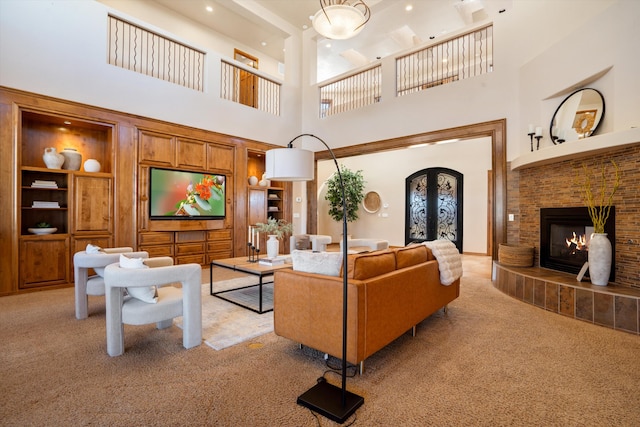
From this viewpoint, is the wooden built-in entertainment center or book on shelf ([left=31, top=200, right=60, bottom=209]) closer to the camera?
the wooden built-in entertainment center

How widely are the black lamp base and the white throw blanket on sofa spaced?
5.52 ft

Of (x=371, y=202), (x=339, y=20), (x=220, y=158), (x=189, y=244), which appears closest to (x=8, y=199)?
(x=189, y=244)

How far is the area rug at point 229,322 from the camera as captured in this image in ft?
9.08

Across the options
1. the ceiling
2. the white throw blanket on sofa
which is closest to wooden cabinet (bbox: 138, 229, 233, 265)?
the white throw blanket on sofa

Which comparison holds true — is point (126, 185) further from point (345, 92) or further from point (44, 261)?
point (345, 92)

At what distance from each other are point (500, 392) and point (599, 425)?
466mm

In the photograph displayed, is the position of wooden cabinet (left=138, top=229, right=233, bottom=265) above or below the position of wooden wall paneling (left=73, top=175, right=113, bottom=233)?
below

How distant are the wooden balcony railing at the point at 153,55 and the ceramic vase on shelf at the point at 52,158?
1.82m

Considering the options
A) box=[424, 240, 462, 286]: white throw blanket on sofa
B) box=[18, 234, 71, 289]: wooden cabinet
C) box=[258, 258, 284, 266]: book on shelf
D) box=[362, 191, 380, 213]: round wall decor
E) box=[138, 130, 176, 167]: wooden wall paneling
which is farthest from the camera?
box=[362, 191, 380, 213]: round wall decor

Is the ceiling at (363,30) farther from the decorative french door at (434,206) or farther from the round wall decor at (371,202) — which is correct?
the round wall decor at (371,202)

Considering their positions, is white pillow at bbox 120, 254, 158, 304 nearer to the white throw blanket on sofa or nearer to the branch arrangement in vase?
the white throw blanket on sofa

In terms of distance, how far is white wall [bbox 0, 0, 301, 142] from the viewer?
4.23 metres

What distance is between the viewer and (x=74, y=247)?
4727mm

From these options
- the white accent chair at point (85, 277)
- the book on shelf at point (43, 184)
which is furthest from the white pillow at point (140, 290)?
the book on shelf at point (43, 184)
